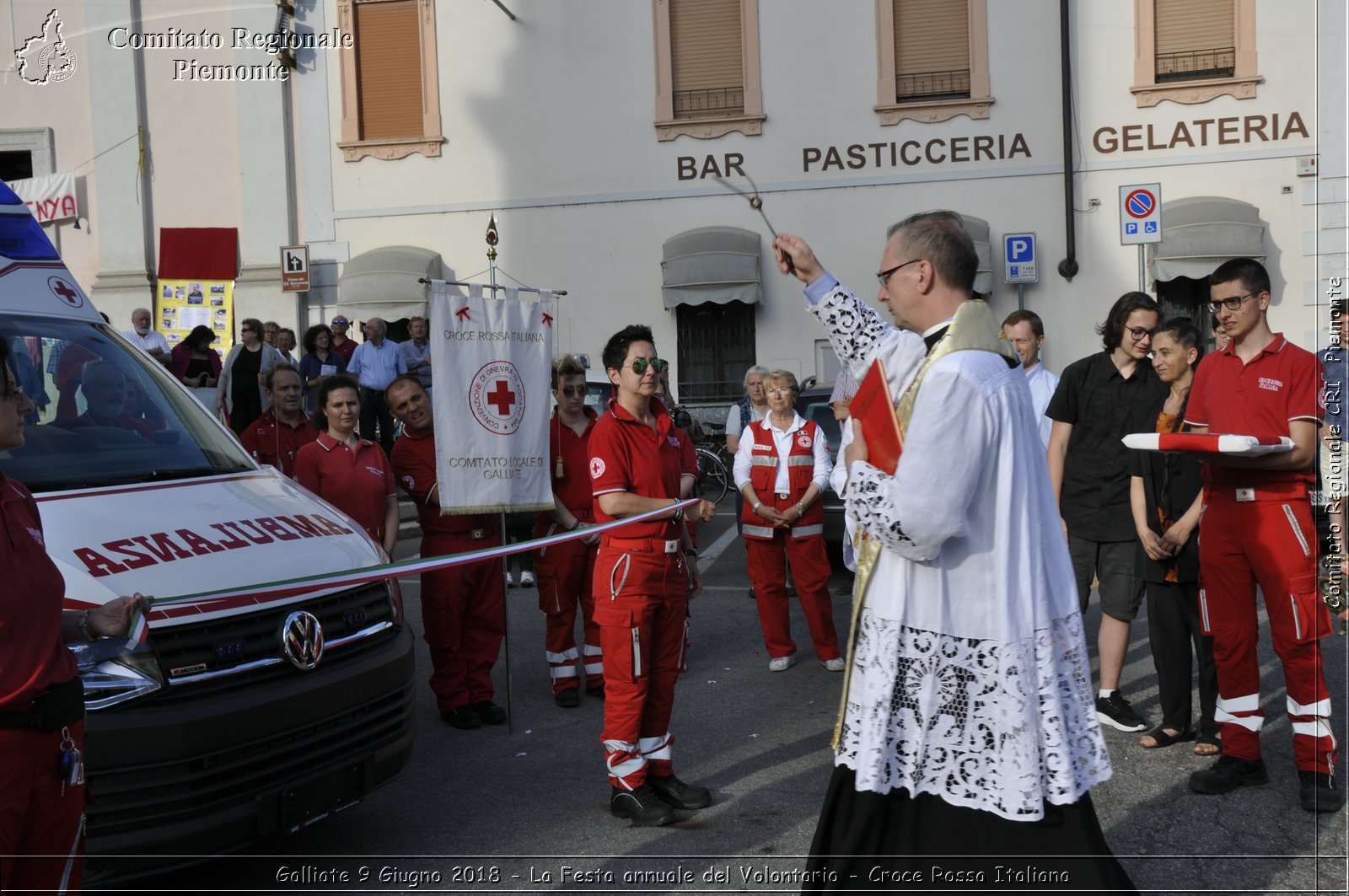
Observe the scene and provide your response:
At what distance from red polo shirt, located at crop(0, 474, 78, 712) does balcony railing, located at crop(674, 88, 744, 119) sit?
1758 centimetres

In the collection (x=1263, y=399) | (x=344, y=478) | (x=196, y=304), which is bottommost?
(x=344, y=478)

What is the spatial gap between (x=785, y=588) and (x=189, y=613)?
14.8 feet

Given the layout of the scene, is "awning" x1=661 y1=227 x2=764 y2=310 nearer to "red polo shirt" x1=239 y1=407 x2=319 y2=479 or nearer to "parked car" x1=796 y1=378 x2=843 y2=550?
"parked car" x1=796 y1=378 x2=843 y2=550

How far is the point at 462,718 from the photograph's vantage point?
6.72 meters

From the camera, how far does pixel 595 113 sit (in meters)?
19.6

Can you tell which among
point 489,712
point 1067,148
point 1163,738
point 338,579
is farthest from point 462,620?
point 1067,148

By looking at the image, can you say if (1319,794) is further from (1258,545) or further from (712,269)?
(712,269)

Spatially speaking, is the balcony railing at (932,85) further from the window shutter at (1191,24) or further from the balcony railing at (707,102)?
the window shutter at (1191,24)

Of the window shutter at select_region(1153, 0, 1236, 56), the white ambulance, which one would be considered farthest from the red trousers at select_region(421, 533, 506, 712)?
the window shutter at select_region(1153, 0, 1236, 56)

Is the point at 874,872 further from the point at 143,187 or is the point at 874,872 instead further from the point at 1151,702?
the point at 143,187

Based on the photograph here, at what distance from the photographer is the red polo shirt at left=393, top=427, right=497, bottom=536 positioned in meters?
6.87

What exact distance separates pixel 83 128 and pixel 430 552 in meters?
17.7

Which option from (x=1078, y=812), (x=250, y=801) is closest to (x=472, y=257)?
(x=250, y=801)

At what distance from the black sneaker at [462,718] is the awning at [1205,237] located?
14777 millimetres
